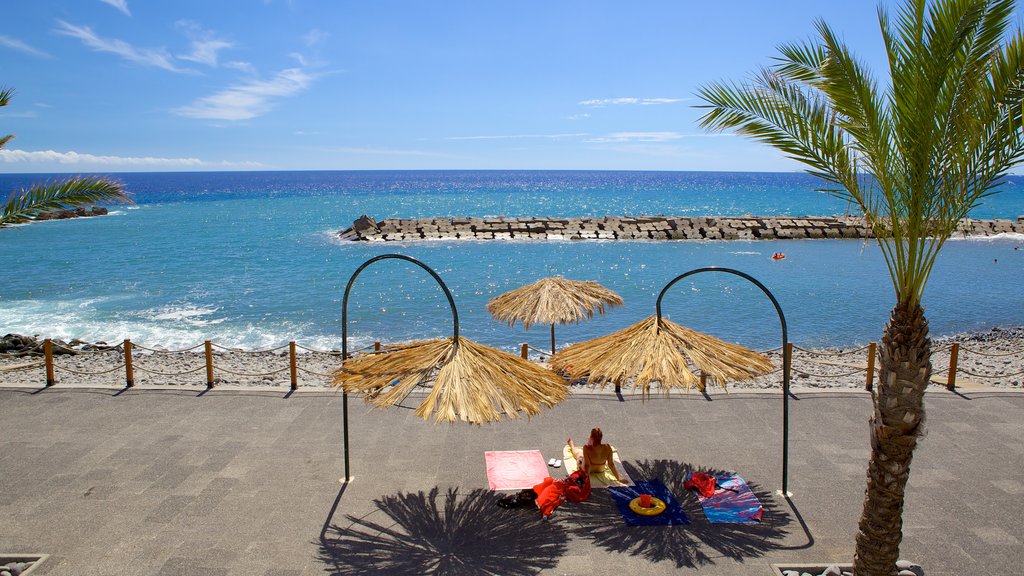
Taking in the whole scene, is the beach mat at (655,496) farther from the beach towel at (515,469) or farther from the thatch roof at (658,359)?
the thatch roof at (658,359)

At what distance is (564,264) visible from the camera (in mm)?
39906

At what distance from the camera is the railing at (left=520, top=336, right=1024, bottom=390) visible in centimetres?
1220

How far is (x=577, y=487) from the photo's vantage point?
8047 mm

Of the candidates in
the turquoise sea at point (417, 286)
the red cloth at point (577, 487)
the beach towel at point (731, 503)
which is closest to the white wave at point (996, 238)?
the turquoise sea at point (417, 286)

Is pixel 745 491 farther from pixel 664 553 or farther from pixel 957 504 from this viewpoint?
pixel 957 504

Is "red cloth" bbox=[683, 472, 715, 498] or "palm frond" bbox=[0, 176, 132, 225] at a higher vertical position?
"palm frond" bbox=[0, 176, 132, 225]

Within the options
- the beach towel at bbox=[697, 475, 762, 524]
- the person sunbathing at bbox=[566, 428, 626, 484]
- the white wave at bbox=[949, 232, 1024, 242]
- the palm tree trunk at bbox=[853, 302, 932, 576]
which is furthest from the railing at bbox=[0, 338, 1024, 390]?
the white wave at bbox=[949, 232, 1024, 242]

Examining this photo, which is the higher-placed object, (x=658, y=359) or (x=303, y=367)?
(x=658, y=359)

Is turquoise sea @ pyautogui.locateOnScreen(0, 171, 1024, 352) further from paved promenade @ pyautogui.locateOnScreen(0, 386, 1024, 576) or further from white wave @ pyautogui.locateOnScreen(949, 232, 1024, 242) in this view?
paved promenade @ pyautogui.locateOnScreen(0, 386, 1024, 576)

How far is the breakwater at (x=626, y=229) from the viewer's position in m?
50.7

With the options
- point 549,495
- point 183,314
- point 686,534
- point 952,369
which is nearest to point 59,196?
point 549,495

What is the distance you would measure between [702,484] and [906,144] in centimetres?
466

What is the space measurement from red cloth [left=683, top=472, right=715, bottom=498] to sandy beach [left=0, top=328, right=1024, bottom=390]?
4.81 metres

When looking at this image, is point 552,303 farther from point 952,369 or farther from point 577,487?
point 952,369
